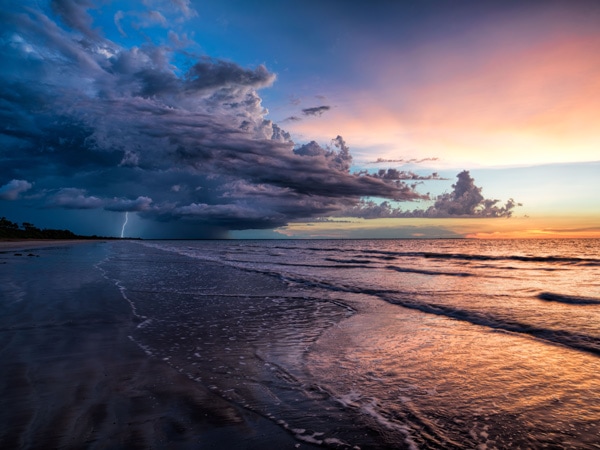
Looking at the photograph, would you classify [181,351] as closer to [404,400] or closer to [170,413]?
[170,413]

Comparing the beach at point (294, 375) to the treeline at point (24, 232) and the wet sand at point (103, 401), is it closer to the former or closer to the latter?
the wet sand at point (103, 401)

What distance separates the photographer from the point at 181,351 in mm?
7664

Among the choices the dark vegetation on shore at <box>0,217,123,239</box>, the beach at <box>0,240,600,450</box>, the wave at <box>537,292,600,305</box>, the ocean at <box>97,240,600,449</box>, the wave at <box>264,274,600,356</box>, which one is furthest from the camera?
the dark vegetation on shore at <box>0,217,123,239</box>

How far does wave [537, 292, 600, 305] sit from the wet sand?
15388mm

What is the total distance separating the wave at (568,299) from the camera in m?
14.6

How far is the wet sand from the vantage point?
4.09m

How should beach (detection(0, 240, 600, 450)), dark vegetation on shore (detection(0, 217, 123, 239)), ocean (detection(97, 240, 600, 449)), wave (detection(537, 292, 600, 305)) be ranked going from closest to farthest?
beach (detection(0, 240, 600, 450)) → ocean (detection(97, 240, 600, 449)) → wave (detection(537, 292, 600, 305)) → dark vegetation on shore (detection(0, 217, 123, 239))

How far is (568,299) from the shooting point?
15.2 m

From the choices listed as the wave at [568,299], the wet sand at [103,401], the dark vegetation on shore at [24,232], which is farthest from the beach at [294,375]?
the dark vegetation on shore at [24,232]

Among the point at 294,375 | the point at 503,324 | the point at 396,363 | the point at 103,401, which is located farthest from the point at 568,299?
the point at 103,401

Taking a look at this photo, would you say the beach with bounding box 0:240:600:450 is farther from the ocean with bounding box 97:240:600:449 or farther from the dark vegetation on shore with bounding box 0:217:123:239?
the dark vegetation on shore with bounding box 0:217:123:239

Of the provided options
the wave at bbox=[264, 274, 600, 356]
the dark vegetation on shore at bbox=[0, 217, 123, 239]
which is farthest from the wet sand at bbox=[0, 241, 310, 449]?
the dark vegetation on shore at bbox=[0, 217, 123, 239]

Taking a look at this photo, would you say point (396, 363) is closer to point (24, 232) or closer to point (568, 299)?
point (568, 299)

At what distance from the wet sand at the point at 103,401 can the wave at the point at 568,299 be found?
15.4 metres
